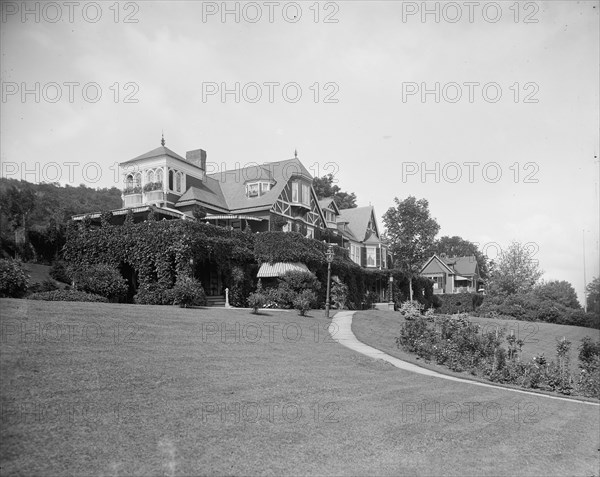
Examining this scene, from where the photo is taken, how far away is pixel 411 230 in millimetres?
53781

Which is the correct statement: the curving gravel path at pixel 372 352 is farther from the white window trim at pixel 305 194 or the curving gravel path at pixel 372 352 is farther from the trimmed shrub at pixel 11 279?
the white window trim at pixel 305 194

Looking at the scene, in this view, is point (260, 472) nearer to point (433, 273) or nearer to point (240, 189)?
point (240, 189)

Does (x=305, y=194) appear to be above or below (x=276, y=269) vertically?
above

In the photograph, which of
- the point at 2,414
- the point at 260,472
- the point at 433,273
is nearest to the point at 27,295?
the point at 2,414

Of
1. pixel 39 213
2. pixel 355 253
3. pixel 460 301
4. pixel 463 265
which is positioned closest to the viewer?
pixel 39 213

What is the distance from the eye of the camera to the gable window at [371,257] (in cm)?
5478

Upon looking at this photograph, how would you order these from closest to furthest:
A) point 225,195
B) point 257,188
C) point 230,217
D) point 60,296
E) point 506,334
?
point 60,296 → point 506,334 → point 230,217 → point 257,188 → point 225,195

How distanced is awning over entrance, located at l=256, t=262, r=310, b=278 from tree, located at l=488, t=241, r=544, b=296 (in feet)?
104

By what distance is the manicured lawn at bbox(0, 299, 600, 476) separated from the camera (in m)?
6.84

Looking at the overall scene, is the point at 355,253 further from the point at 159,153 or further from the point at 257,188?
the point at 159,153

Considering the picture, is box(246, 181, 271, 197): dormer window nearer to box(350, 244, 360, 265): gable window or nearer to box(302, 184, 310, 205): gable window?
box(302, 184, 310, 205): gable window

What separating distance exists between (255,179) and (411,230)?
65.1 feet

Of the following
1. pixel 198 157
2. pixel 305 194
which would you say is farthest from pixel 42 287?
pixel 305 194

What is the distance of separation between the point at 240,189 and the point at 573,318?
2991 cm
